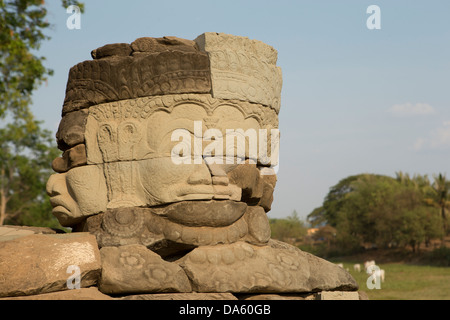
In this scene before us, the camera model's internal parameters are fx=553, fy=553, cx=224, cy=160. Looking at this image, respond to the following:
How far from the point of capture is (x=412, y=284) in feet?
61.3

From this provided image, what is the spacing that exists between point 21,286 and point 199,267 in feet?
4.35

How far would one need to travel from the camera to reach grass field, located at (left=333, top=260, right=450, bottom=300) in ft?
52.7

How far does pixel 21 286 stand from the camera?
3.80 meters

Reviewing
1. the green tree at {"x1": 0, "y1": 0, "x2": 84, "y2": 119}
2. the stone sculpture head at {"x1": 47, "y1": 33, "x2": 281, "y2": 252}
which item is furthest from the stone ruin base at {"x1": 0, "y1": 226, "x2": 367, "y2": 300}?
the green tree at {"x1": 0, "y1": 0, "x2": 84, "y2": 119}

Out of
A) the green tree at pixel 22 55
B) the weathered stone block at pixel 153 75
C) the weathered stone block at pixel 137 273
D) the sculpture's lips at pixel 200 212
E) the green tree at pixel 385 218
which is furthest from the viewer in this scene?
the green tree at pixel 385 218

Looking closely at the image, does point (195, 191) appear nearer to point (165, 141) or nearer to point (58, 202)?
point (165, 141)

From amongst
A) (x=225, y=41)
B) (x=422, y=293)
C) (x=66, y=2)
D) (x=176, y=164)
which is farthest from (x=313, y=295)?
(x=422, y=293)

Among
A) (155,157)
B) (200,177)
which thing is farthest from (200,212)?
(155,157)

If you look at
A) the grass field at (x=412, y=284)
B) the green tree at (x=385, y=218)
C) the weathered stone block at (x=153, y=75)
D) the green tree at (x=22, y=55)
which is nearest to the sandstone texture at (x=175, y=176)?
the weathered stone block at (x=153, y=75)

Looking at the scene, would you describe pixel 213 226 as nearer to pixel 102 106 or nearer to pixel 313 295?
pixel 313 295

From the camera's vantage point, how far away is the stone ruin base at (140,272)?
3.90m

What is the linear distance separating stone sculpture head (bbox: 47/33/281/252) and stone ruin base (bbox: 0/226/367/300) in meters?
0.20

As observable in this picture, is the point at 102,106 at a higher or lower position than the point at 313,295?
higher

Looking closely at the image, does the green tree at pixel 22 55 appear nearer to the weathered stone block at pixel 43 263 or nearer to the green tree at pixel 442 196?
the weathered stone block at pixel 43 263
